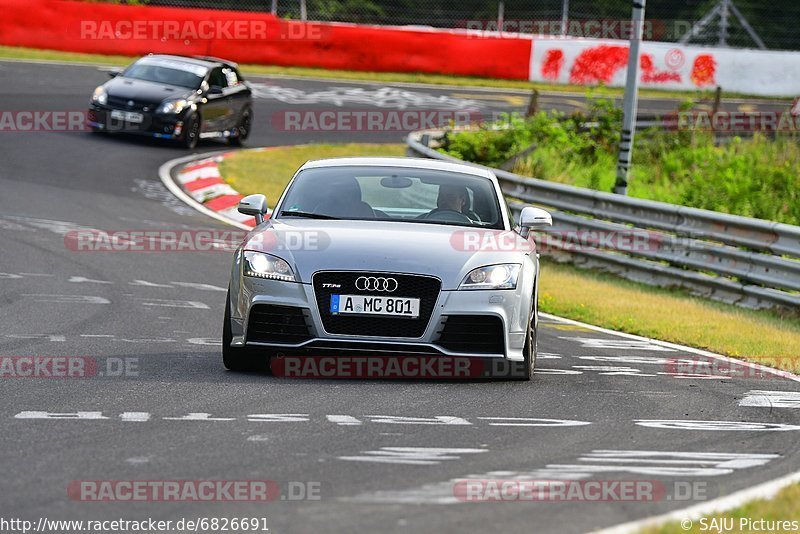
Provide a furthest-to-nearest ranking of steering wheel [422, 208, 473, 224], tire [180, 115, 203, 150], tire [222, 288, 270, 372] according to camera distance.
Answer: tire [180, 115, 203, 150] < steering wheel [422, 208, 473, 224] < tire [222, 288, 270, 372]

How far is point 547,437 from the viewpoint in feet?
23.0

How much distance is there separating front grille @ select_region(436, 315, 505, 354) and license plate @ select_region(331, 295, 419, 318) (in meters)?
0.27

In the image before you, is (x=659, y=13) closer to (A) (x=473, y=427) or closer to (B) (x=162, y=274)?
(B) (x=162, y=274)

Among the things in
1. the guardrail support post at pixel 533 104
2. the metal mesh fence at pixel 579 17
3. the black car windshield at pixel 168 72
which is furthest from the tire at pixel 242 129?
the metal mesh fence at pixel 579 17

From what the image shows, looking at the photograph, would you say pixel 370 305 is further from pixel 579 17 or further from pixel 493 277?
pixel 579 17

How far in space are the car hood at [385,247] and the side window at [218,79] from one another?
56.0 feet

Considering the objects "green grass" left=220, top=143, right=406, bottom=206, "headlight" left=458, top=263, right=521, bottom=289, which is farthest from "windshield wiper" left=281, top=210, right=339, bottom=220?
"green grass" left=220, top=143, right=406, bottom=206

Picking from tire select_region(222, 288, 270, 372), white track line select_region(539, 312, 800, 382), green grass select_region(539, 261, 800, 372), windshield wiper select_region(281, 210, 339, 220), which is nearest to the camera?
tire select_region(222, 288, 270, 372)

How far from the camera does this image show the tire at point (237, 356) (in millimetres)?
8812

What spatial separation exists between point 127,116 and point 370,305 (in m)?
A: 16.8

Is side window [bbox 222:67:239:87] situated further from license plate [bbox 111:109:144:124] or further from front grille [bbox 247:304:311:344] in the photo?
front grille [bbox 247:304:311:344]

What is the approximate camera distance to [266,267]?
8.66m

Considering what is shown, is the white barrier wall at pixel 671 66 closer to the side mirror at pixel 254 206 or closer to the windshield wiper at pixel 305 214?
the side mirror at pixel 254 206

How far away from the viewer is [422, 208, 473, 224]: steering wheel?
9539 millimetres
